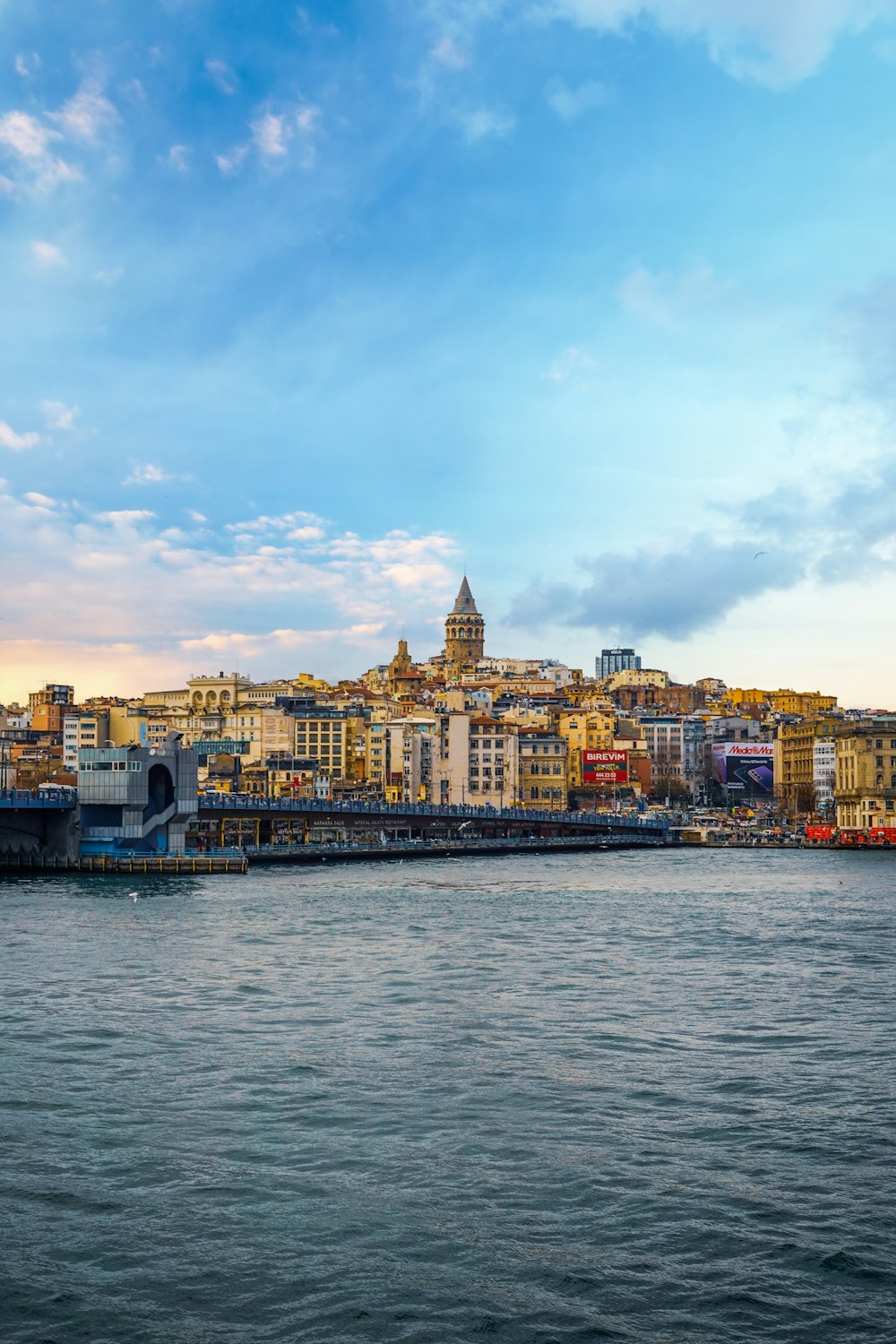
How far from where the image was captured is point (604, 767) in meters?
127

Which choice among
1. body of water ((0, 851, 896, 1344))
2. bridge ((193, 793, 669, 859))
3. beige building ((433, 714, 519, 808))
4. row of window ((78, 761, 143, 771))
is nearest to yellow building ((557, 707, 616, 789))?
beige building ((433, 714, 519, 808))

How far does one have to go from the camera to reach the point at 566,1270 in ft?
41.0

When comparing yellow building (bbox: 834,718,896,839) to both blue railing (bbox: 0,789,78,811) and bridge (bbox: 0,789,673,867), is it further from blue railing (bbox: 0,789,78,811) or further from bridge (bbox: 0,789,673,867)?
blue railing (bbox: 0,789,78,811)

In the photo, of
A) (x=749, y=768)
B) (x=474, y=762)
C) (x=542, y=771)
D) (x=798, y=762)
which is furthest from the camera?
(x=749, y=768)

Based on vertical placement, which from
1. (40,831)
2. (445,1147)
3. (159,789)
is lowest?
(445,1147)

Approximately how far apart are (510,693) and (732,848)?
6652 centimetres

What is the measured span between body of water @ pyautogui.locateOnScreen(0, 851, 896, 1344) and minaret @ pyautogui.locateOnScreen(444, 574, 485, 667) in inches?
6351

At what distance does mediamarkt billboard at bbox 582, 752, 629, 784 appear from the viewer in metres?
126

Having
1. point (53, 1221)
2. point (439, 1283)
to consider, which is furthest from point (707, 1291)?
point (53, 1221)

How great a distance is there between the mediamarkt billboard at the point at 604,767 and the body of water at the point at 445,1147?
9268cm

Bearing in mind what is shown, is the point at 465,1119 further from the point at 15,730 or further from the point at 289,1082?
the point at 15,730

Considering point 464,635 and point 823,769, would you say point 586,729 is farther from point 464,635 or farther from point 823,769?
point 464,635

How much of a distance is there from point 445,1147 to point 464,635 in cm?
17956

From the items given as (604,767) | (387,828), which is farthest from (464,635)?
(387,828)
